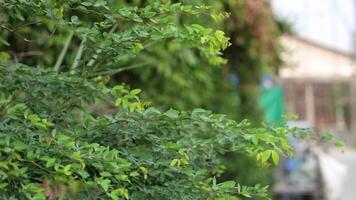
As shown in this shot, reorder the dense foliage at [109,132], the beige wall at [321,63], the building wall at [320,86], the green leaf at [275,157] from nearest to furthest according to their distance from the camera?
the dense foliage at [109,132] → the green leaf at [275,157] → the building wall at [320,86] → the beige wall at [321,63]

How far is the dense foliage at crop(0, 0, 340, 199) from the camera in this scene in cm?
187

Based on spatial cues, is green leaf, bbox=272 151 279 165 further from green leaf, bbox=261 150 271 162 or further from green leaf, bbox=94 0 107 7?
green leaf, bbox=94 0 107 7

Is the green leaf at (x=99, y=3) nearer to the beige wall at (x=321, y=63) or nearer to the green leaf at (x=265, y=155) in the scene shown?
the green leaf at (x=265, y=155)

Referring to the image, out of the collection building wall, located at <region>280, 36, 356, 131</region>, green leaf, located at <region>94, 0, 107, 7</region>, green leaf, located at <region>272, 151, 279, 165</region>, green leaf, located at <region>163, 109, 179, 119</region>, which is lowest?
building wall, located at <region>280, 36, 356, 131</region>

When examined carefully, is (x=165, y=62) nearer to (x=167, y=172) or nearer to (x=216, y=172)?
(x=216, y=172)

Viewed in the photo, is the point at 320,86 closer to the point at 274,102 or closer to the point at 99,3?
the point at 274,102

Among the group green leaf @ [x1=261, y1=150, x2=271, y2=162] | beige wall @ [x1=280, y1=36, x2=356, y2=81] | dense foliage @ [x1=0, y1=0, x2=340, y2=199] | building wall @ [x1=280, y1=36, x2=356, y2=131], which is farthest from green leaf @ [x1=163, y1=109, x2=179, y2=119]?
beige wall @ [x1=280, y1=36, x2=356, y2=81]

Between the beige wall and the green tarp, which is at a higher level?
the green tarp

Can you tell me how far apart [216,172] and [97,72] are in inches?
25.7

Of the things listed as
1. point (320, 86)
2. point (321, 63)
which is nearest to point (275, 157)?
point (320, 86)

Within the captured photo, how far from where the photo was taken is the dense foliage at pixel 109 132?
6.12 ft

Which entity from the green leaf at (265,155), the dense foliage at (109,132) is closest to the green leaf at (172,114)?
the dense foliage at (109,132)

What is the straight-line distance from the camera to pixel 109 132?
2.17 meters

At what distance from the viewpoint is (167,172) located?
211 cm
